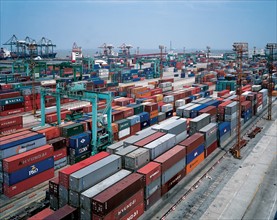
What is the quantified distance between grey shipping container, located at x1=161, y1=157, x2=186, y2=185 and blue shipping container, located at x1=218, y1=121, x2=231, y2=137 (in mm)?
15984

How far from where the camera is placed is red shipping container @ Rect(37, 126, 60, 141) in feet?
137

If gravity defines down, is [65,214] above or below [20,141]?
below

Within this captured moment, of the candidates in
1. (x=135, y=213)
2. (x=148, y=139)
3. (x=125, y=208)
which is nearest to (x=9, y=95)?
(x=148, y=139)

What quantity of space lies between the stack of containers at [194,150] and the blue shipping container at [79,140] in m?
15.3

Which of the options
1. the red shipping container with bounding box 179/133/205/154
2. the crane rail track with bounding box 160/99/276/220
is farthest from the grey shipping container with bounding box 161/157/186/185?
the crane rail track with bounding box 160/99/276/220

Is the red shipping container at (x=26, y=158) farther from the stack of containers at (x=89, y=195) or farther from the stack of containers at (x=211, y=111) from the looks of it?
the stack of containers at (x=211, y=111)

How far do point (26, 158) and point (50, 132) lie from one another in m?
8.20

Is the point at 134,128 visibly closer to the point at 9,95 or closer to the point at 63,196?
the point at 63,196

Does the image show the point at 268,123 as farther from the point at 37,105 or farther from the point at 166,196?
the point at 37,105

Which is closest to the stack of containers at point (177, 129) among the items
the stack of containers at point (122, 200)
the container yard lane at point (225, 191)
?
the container yard lane at point (225, 191)

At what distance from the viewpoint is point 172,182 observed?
35969mm

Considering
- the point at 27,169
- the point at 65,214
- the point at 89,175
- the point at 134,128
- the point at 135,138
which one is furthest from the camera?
the point at 134,128

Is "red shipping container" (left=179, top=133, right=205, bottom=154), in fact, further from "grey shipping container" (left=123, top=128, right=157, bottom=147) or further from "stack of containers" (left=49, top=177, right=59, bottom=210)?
"stack of containers" (left=49, top=177, right=59, bottom=210)

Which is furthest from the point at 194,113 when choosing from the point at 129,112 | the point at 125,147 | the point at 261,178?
the point at 125,147
